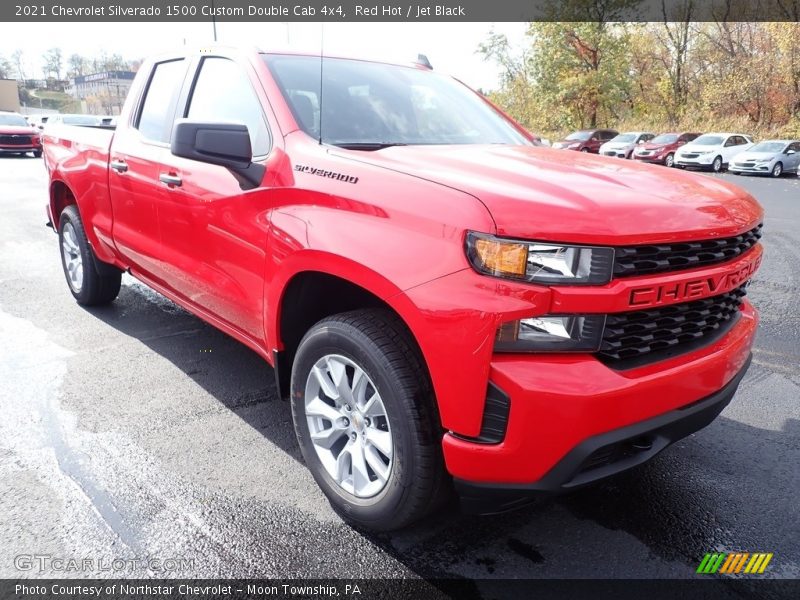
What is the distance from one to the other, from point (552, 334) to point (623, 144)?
1169 inches

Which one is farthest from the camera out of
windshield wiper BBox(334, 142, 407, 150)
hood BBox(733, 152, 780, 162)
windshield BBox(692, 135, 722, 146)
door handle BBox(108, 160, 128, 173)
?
windshield BBox(692, 135, 722, 146)

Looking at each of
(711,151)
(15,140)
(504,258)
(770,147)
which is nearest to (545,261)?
(504,258)

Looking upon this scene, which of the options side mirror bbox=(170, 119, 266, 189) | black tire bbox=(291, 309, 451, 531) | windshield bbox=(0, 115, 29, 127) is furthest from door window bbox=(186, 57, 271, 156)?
windshield bbox=(0, 115, 29, 127)

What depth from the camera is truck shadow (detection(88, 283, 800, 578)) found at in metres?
2.30

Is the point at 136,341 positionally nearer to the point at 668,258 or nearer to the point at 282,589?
the point at 282,589

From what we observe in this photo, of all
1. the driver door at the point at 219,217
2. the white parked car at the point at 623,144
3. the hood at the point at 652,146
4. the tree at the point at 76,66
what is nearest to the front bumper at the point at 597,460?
the driver door at the point at 219,217

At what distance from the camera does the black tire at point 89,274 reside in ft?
15.6

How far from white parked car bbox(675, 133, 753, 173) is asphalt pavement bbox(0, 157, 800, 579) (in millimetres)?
22646

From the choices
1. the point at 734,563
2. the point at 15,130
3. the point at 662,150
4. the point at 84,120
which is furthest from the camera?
the point at 662,150

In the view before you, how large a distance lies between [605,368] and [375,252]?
32.9 inches

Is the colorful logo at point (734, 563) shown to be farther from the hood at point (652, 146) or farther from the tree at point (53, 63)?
the tree at point (53, 63)

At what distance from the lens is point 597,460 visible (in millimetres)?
1965

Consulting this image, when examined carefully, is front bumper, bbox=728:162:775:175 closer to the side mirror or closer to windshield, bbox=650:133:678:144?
windshield, bbox=650:133:678:144

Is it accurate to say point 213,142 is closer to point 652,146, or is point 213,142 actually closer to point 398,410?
point 398,410
